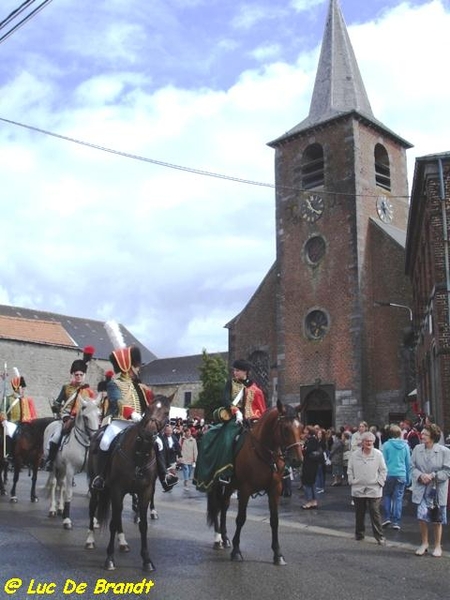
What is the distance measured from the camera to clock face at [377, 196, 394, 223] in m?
34.1

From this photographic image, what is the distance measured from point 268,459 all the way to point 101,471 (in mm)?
2104

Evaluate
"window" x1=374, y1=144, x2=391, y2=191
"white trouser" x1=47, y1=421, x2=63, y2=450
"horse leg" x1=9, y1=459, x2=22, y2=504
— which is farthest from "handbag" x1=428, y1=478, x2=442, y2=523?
"window" x1=374, y1=144, x2=391, y2=191

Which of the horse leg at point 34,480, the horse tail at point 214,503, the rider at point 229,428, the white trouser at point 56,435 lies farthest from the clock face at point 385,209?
the horse tail at point 214,503

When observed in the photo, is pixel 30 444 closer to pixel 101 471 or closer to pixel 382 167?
pixel 101 471

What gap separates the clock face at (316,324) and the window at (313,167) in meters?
7.06

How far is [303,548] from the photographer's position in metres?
8.86

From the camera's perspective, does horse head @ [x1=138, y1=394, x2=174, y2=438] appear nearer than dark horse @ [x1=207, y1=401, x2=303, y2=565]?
Yes

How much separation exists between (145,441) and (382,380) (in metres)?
25.2

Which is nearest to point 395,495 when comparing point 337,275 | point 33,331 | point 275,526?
point 275,526

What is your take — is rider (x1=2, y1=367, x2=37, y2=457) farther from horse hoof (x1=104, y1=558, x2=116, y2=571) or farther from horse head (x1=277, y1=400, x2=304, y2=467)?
horse head (x1=277, y1=400, x2=304, y2=467)

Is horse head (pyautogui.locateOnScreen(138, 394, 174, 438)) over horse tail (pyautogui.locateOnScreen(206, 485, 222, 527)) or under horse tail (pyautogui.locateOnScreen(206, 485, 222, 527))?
over

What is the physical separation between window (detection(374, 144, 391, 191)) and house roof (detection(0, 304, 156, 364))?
16.6 meters

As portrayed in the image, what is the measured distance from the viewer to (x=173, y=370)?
249 feet

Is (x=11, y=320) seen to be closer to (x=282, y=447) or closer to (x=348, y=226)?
(x=348, y=226)
